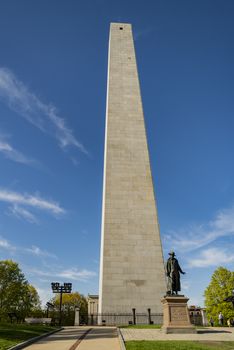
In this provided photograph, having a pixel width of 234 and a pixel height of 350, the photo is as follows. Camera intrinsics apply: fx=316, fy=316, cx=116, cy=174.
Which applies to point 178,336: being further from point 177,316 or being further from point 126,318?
point 126,318

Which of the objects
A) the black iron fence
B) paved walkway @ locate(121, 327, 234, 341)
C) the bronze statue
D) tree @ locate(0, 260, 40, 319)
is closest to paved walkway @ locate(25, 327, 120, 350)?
paved walkway @ locate(121, 327, 234, 341)

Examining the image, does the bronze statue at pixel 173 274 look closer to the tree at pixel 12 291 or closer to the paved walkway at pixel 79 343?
the paved walkway at pixel 79 343

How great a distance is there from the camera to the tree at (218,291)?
4197cm

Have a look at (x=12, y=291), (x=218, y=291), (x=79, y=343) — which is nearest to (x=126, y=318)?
(x=79, y=343)

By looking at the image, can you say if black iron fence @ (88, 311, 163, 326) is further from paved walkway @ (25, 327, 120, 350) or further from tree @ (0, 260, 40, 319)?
tree @ (0, 260, 40, 319)

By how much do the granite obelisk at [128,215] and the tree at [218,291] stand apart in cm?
2189

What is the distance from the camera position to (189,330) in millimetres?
15859

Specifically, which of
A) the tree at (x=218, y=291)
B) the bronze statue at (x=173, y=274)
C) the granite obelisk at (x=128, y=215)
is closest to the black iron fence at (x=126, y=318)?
the granite obelisk at (x=128, y=215)

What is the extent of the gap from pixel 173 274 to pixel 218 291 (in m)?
30.6

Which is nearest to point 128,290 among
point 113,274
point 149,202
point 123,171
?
point 113,274

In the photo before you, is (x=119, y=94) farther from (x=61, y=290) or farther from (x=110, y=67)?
(x=61, y=290)

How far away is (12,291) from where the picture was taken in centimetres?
4850

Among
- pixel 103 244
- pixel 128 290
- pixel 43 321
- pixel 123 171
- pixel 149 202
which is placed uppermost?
pixel 123 171

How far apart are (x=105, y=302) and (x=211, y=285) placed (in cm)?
2707
